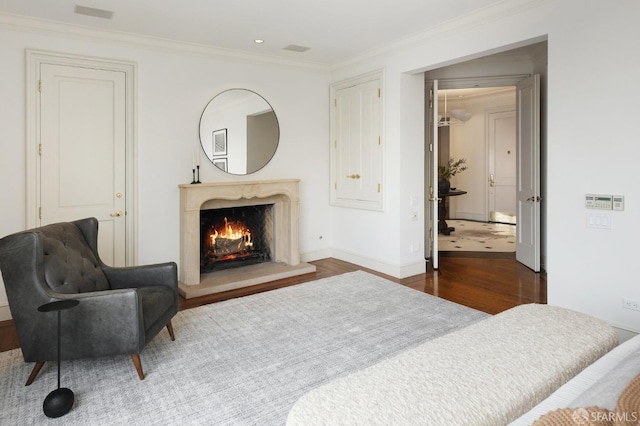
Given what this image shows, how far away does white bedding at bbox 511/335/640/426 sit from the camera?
113cm

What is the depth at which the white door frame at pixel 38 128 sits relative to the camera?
3828mm

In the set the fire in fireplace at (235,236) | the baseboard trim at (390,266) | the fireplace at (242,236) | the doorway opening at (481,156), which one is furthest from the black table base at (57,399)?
the doorway opening at (481,156)

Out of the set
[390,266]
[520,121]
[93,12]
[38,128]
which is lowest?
[390,266]

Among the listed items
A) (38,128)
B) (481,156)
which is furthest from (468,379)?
(481,156)

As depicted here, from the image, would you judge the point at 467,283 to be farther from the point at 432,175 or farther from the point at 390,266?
Result: the point at 432,175

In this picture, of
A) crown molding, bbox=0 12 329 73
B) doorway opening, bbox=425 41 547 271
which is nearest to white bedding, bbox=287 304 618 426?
doorway opening, bbox=425 41 547 271

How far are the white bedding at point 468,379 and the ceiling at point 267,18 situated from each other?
3009mm

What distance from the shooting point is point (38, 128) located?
3877mm

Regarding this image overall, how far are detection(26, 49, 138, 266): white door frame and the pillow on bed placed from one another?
4.26m

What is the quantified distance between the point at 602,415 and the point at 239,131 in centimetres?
466

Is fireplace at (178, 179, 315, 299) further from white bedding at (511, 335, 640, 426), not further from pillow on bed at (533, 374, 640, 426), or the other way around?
pillow on bed at (533, 374, 640, 426)

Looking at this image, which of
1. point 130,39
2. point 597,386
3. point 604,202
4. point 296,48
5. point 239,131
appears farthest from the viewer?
point 239,131

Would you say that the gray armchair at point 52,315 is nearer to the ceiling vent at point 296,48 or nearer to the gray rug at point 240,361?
the gray rug at point 240,361

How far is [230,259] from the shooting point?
17.5 ft
